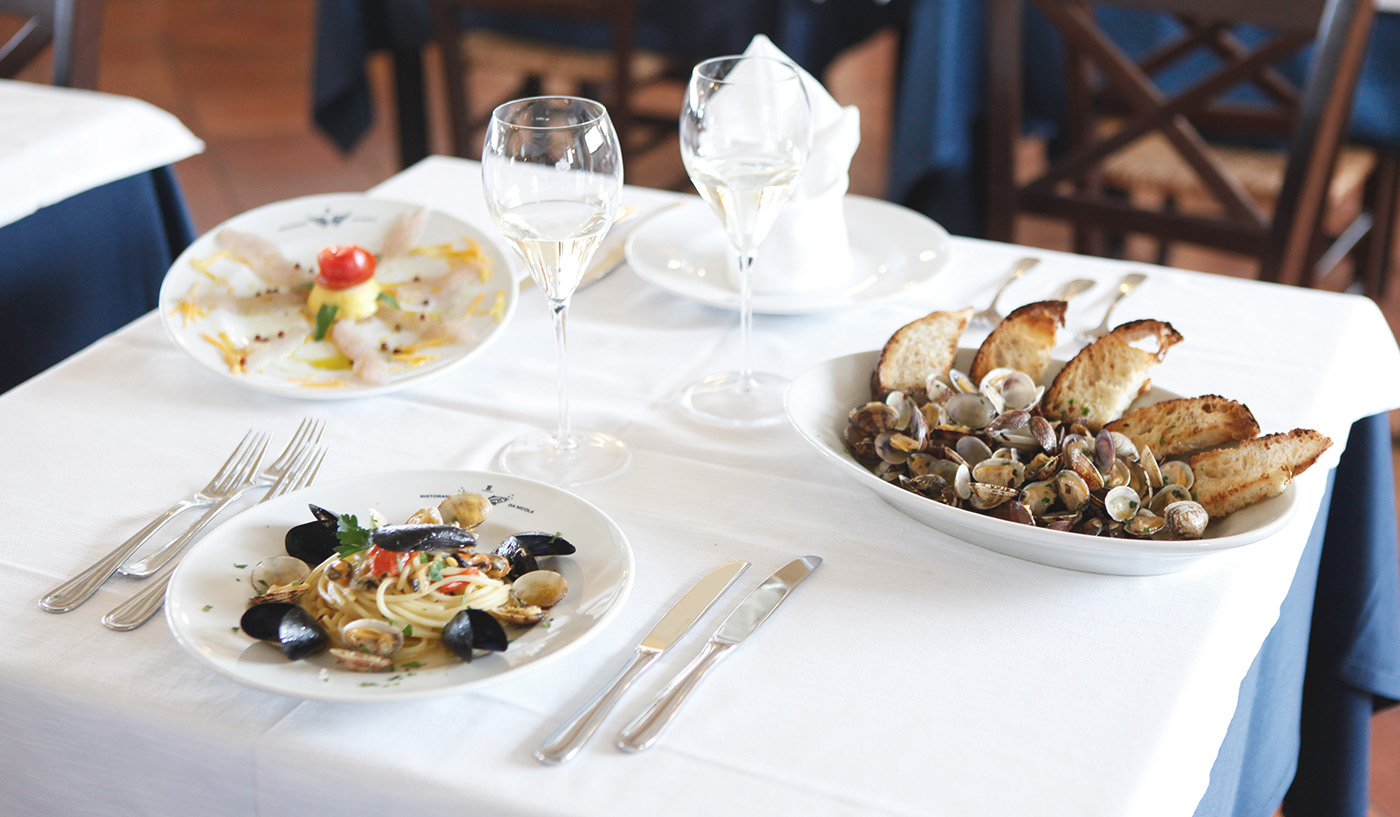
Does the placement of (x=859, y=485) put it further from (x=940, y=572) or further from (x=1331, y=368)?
(x=1331, y=368)

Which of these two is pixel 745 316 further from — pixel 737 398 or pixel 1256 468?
pixel 1256 468

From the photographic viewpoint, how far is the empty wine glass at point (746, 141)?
84 cm

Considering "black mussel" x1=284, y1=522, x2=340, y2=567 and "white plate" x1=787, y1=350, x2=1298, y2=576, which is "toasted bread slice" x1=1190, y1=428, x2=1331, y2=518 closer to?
"white plate" x1=787, y1=350, x2=1298, y2=576

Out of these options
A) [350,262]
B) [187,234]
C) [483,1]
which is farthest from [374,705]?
[483,1]

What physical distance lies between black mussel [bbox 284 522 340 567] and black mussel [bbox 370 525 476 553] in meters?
0.06

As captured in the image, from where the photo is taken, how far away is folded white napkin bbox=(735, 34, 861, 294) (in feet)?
3.42

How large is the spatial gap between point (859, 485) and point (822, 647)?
0.19 meters

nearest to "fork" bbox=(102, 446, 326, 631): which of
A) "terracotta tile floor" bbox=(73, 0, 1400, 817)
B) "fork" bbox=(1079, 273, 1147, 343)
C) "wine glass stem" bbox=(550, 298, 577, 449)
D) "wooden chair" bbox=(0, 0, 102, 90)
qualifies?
"wine glass stem" bbox=(550, 298, 577, 449)

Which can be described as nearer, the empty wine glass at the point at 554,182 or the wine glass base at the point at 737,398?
the empty wine glass at the point at 554,182

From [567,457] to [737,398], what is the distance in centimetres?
16

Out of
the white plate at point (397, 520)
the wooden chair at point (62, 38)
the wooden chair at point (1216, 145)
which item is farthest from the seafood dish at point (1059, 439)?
the wooden chair at point (62, 38)

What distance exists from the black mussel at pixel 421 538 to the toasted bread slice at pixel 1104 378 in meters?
0.42

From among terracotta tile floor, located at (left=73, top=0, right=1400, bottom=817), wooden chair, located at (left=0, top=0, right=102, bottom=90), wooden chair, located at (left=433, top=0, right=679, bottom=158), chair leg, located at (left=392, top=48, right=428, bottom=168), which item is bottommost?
terracotta tile floor, located at (left=73, top=0, right=1400, bottom=817)

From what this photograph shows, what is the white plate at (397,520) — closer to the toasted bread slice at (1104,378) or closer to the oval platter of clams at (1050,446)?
the oval platter of clams at (1050,446)
